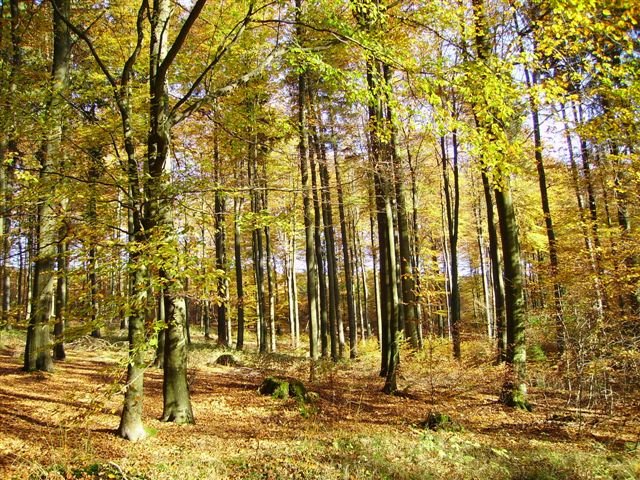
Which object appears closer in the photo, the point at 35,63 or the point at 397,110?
the point at 397,110

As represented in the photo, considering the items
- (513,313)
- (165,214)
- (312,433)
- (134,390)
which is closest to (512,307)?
(513,313)

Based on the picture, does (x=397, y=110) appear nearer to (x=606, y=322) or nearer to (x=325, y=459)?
(x=325, y=459)

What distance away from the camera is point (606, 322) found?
30.0 ft

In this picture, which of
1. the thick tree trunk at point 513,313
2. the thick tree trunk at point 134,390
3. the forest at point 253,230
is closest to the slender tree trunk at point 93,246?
the forest at point 253,230

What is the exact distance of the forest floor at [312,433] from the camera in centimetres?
577

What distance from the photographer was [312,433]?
7957 mm

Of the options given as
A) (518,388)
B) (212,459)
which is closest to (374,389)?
(518,388)

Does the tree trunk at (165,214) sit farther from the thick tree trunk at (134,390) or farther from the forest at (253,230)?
the thick tree trunk at (134,390)

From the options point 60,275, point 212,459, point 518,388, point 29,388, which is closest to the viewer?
point 60,275

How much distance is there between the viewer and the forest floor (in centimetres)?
577

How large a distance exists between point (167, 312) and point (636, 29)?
1371 centimetres

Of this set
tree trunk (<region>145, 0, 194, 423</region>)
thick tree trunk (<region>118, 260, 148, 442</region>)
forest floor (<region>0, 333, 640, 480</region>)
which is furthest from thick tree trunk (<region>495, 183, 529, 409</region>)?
thick tree trunk (<region>118, 260, 148, 442</region>)

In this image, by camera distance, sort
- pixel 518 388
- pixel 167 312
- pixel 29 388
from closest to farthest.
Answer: pixel 167 312, pixel 29 388, pixel 518 388

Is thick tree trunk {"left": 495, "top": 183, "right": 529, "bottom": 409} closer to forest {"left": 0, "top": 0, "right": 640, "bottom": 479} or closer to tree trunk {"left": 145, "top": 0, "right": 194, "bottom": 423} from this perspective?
forest {"left": 0, "top": 0, "right": 640, "bottom": 479}
